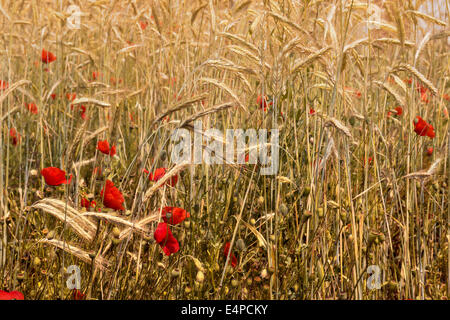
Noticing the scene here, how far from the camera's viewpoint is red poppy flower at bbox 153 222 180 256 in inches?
41.1

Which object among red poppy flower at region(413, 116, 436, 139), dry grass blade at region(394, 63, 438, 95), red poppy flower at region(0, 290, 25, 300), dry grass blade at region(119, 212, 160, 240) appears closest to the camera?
red poppy flower at region(0, 290, 25, 300)

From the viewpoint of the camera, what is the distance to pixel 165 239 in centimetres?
105

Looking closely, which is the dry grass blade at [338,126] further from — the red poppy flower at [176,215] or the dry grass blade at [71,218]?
the dry grass blade at [71,218]

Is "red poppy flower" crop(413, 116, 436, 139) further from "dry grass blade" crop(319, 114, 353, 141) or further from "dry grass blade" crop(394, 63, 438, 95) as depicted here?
"dry grass blade" crop(319, 114, 353, 141)

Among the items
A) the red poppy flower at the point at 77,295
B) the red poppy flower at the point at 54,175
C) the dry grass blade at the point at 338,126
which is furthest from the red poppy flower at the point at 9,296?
the dry grass blade at the point at 338,126

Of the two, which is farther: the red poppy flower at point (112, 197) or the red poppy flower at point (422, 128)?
the red poppy flower at point (422, 128)

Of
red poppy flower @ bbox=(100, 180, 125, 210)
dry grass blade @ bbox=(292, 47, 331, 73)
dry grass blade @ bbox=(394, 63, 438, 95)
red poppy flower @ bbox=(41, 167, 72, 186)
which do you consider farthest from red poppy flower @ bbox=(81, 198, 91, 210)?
dry grass blade @ bbox=(394, 63, 438, 95)

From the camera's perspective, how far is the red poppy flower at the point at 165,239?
1.04 metres

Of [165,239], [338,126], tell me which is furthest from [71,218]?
[338,126]

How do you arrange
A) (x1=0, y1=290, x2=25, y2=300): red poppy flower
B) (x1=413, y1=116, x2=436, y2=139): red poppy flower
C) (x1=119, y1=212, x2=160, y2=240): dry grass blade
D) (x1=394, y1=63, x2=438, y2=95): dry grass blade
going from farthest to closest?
1. (x1=413, y1=116, x2=436, y2=139): red poppy flower
2. (x1=394, y1=63, x2=438, y2=95): dry grass blade
3. (x1=119, y1=212, x2=160, y2=240): dry grass blade
4. (x1=0, y1=290, x2=25, y2=300): red poppy flower

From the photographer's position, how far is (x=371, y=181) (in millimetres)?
1622

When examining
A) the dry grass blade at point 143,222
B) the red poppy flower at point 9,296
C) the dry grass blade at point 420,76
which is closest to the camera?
the red poppy flower at point 9,296
